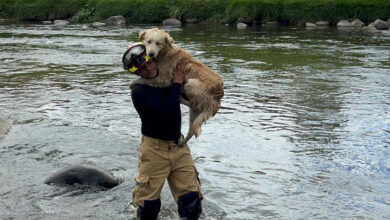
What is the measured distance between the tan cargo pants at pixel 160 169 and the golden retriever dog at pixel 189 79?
0.58ft

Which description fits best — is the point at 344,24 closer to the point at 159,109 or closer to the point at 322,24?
the point at 322,24

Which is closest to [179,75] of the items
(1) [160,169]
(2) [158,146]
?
(2) [158,146]

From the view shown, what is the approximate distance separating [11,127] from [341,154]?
239 inches

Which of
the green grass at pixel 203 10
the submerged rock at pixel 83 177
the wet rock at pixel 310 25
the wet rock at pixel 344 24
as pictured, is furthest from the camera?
the green grass at pixel 203 10

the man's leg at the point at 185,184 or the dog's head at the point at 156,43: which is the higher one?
the dog's head at the point at 156,43

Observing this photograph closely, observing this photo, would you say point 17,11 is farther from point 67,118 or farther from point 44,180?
A: point 44,180

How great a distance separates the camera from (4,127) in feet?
33.1

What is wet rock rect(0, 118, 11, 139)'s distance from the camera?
981 cm

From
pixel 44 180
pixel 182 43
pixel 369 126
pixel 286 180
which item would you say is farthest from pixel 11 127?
pixel 182 43

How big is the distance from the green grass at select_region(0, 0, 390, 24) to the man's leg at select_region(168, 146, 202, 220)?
2999cm

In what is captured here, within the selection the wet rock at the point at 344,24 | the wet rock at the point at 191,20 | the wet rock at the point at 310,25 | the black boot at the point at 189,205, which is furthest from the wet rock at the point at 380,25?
the black boot at the point at 189,205

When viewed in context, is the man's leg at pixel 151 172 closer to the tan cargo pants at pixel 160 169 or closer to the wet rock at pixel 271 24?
the tan cargo pants at pixel 160 169

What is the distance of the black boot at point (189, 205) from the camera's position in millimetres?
5641

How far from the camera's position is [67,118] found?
1110 centimetres
